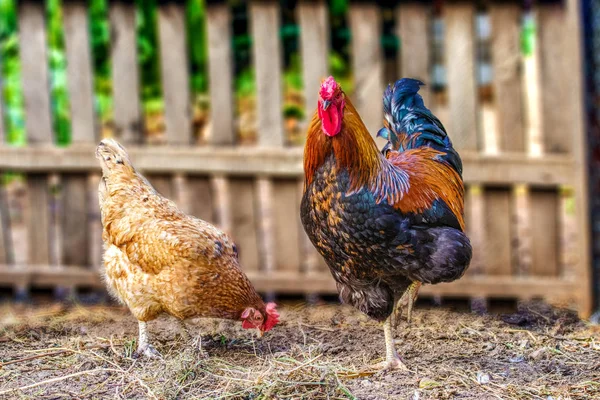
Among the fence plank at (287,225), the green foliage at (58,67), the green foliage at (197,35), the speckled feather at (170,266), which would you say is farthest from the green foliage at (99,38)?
the speckled feather at (170,266)

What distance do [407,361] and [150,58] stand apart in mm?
6133

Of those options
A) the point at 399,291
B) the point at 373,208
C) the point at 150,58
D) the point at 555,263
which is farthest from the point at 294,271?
the point at 150,58

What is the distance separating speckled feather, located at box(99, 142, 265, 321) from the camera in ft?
14.3

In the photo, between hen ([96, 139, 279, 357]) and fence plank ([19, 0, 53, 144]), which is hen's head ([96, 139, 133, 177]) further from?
fence plank ([19, 0, 53, 144])

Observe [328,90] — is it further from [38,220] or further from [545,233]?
[38,220]

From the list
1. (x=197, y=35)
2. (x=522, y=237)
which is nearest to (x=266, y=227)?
(x=197, y=35)

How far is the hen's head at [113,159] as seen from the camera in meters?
4.82

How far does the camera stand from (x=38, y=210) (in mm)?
7027

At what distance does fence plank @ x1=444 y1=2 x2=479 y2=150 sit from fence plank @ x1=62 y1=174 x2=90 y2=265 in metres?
3.29

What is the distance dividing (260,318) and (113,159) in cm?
135

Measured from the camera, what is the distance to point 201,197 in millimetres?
6820

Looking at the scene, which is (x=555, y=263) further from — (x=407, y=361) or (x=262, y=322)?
(x=262, y=322)

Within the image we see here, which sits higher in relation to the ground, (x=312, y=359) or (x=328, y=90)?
(x=328, y=90)

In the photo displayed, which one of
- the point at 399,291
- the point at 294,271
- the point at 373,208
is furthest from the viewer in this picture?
the point at 294,271
